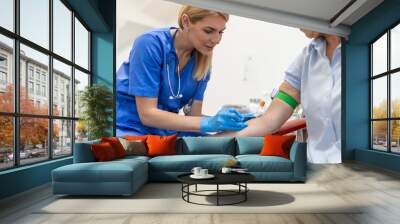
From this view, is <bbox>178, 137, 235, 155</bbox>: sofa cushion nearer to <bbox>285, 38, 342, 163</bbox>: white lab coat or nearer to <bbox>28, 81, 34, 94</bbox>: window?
<bbox>285, 38, 342, 163</bbox>: white lab coat

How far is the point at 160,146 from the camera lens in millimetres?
5637

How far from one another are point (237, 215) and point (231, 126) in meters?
2.94

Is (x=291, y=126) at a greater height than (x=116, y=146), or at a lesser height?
greater

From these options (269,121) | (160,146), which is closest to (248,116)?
(269,121)

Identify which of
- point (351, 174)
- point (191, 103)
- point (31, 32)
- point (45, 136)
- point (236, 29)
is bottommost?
point (351, 174)

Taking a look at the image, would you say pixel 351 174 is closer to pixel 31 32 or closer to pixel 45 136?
pixel 45 136

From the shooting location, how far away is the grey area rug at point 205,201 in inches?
142

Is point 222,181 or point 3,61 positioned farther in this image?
point 3,61

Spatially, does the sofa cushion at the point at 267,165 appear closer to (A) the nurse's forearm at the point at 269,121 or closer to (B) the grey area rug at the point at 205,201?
(B) the grey area rug at the point at 205,201

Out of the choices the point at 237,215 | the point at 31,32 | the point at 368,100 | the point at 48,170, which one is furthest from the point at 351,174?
the point at 31,32

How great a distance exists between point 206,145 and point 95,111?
2049 millimetres

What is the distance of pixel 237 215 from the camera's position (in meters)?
3.43

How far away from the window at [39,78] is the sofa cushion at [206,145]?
184 cm

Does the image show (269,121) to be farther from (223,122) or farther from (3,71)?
(3,71)
